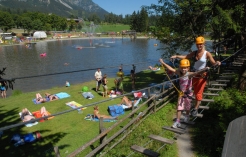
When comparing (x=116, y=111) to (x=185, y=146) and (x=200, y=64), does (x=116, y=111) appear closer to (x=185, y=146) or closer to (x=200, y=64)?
(x=185, y=146)

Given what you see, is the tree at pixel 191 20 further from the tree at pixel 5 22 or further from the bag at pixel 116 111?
the tree at pixel 5 22

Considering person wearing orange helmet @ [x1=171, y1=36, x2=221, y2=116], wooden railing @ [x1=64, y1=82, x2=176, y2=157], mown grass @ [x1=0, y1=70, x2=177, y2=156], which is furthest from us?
mown grass @ [x1=0, y1=70, x2=177, y2=156]

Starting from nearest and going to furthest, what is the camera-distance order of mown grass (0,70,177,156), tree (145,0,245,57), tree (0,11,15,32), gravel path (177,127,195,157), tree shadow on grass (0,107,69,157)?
1. gravel path (177,127,195,157)
2. tree shadow on grass (0,107,69,157)
3. mown grass (0,70,177,156)
4. tree (145,0,245,57)
5. tree (0,11,15,32)

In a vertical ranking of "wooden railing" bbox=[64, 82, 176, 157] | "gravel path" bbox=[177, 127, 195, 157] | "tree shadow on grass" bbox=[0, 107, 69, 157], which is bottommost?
"tree shadow on grass" bbox=[0, 107, 69, 157]

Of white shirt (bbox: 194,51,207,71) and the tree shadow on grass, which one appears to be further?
the tree shadow on grass

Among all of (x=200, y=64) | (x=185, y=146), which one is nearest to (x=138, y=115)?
(x=185, y=146)

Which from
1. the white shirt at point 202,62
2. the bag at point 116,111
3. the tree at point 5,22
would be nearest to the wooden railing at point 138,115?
the bag at point 116,111

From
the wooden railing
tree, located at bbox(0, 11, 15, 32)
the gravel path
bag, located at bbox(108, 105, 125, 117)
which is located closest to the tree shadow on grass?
the wooden railing

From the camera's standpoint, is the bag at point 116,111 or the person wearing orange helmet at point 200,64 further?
the bag at point 116,111

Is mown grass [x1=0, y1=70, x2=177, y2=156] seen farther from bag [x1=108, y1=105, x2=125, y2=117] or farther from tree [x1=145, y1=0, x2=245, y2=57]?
tree [x1=145, y1=0, x2=245, y2=57]

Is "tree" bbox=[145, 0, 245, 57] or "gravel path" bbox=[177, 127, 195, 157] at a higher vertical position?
"tree" bbox=[145, 0, 245, 57]

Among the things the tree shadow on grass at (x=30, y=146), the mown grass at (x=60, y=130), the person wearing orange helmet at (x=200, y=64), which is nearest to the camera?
the person wearing orange helmet at (x=200, y=64)

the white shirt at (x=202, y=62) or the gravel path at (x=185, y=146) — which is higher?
the white shirt at (x=202, y=62)

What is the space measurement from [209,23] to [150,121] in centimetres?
623
